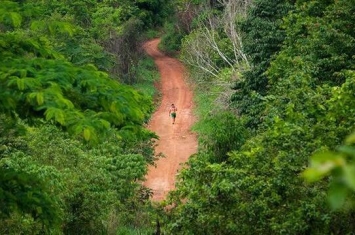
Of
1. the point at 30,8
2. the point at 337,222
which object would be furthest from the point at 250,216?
the point at 30,8

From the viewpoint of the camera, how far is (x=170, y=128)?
26.3 meters

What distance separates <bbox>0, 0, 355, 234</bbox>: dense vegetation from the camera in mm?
5000

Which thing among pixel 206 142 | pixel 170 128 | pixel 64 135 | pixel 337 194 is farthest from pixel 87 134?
pixel 170 128

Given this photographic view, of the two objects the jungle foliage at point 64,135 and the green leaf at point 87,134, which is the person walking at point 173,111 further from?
the green leaf at point 87,134

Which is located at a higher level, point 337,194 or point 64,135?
point 337,194

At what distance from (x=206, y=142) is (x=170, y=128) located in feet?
31.1

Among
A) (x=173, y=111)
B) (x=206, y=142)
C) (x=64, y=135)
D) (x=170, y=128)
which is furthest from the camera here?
(x=173, y=111)

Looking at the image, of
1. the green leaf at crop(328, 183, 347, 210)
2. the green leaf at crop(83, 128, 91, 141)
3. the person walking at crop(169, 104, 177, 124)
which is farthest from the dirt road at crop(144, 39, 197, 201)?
the green leaf at crop(328, 183, 347, 210)

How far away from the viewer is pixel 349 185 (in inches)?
40.6

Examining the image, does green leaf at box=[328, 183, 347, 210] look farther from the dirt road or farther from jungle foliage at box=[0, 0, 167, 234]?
the dirt road

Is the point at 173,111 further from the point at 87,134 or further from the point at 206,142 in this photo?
the point at 87,134

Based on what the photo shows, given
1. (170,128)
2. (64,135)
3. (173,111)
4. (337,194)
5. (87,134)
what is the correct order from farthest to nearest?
(173,111) → (170,128) → (64,135) → (87,134) → (337,194)

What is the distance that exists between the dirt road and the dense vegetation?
1.26m

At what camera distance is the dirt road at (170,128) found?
68.2ft
